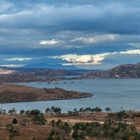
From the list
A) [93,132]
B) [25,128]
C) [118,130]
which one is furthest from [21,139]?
[118,130]

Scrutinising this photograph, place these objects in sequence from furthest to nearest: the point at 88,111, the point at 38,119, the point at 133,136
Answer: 1. the point at 88,111
2. the point at 38,119
3. the point at 133,136

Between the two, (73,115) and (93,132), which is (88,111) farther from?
(93,132)

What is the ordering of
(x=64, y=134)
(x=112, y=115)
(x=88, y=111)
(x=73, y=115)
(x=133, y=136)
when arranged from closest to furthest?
(x=133, y=136), (x=64, y=134), (x=112, y=115), (x=73, y=115), (x=88, y=111)

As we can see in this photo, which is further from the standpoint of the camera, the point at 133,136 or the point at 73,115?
the point at 73,115

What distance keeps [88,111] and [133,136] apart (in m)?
103

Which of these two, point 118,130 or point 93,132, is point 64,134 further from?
point 118,130

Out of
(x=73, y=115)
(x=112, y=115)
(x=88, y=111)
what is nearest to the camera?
(x=112, y=115)

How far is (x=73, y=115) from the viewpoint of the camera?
16538cm

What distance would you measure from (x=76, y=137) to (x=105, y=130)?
12.9 metres

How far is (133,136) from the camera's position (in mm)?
85500

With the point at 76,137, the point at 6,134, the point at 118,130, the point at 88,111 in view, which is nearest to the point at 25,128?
the point at 6,134

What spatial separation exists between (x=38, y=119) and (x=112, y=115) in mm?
46038

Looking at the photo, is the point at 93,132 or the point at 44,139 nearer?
the point at 44,139

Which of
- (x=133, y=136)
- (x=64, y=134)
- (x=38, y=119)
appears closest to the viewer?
(x=133, y=136)
